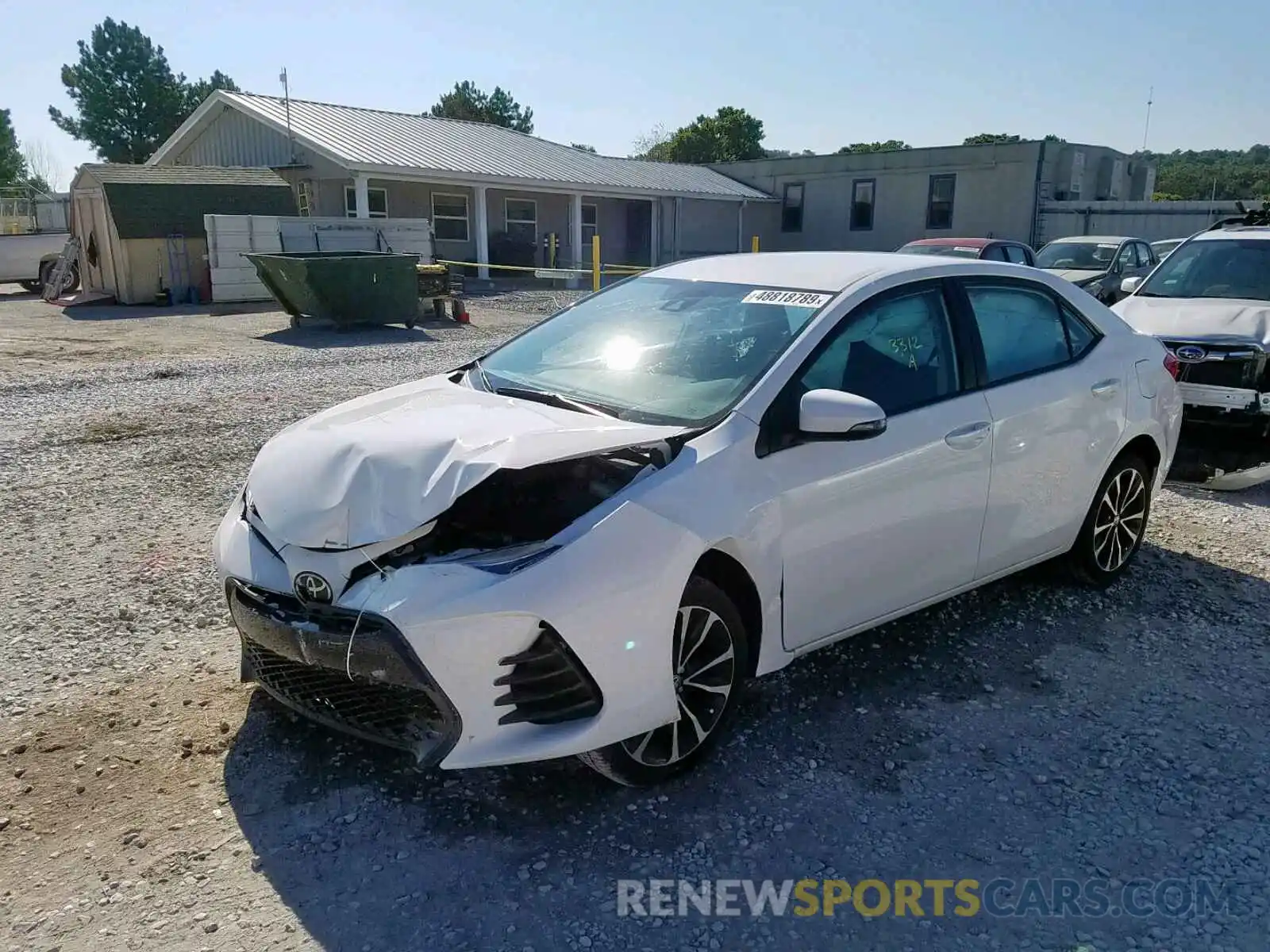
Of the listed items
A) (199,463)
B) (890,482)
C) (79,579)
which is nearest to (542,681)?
(890,482)

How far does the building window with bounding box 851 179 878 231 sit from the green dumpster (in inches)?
772

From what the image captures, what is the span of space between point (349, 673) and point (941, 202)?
30347 millimetres

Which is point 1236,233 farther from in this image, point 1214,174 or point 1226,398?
point 1214,174

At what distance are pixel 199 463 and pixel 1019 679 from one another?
5871mm

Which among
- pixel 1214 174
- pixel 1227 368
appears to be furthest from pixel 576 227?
pixel 1214 174

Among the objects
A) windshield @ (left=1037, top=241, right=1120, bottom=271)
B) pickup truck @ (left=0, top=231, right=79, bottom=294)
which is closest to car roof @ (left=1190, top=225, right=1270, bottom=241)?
windshield @ (left=1037, top=241, right=1120, bottom=271)

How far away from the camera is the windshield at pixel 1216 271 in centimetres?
805

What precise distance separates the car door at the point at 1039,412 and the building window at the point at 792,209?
1194 inches

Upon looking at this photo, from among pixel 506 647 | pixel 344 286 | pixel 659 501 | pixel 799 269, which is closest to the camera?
pixel 506 647

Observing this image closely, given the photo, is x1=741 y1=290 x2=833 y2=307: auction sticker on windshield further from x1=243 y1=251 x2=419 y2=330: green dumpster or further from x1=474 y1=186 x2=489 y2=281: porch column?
x1=474 y1=186 x2=489 y2=281: porch column

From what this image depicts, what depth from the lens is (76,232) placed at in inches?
813

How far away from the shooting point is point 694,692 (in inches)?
126

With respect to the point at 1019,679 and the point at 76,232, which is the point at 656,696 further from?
the point at 76,232

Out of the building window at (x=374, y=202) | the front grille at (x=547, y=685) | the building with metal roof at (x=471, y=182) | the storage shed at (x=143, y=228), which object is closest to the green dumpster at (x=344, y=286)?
the storage shed at (x=143, y=228)
